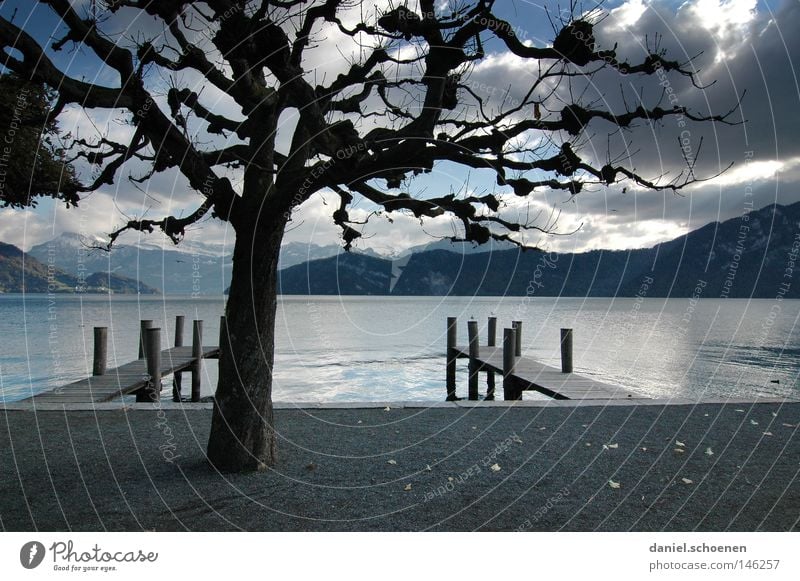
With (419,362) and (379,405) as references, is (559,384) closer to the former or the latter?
(379,405)

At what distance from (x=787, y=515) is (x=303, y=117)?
850cm

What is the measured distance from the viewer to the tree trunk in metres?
8.52

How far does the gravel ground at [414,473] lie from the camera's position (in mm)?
6750

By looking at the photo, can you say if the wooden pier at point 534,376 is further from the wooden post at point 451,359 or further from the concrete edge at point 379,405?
the concrete edge at point 379,405

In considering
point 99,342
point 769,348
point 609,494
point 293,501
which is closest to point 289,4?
point 293,501

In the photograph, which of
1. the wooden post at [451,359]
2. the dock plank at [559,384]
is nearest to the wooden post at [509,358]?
the dock plank at [559,384]

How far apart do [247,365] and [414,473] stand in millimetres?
2926

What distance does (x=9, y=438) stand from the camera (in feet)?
33.7

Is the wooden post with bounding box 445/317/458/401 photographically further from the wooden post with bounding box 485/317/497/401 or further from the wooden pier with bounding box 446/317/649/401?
the wooden post with bounding box 485/317/497/401

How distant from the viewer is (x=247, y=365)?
28.1 feet

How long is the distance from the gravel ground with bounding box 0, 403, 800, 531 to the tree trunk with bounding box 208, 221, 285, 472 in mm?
384

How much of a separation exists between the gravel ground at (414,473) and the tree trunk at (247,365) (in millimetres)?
384

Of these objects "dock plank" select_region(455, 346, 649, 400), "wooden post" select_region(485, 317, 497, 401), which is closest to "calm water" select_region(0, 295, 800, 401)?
"wooden post" select_region(485, 317, 497, 401)
